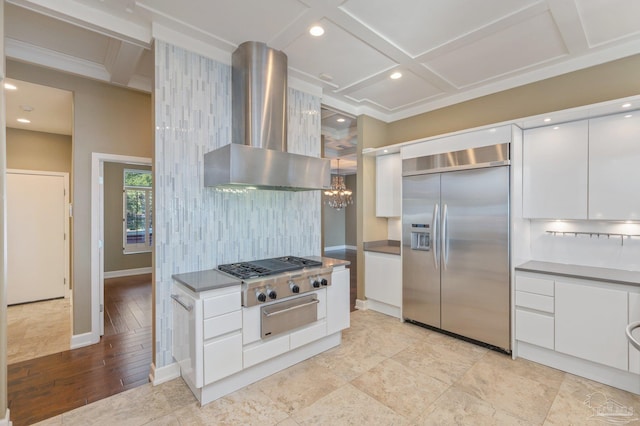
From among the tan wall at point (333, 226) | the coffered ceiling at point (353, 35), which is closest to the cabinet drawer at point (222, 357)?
the coffered ceiling at point (353, 35)

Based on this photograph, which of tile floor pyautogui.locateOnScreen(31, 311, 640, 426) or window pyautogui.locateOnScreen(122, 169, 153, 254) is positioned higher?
window pyautogui.locateOnScreen(122, 169, 153, 254)

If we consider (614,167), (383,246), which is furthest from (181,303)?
(614,167)

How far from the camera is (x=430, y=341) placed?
10.7ft

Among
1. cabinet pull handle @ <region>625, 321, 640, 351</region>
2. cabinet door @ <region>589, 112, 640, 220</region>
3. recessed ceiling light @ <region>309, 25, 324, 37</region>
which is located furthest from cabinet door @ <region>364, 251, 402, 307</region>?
recessed ceiling light @ <region>309, 25, 324, 37</region>

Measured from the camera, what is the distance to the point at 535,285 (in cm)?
277

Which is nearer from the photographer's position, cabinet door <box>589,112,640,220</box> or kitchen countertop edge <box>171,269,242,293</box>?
kitchen countertop edge <box>171,269,242,293</box>

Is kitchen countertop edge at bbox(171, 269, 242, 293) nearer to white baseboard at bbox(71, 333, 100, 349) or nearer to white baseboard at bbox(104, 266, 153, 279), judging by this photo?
white baseboard at bbox(71, 333, 100, 349)

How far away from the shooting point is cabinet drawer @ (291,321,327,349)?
2.71 metres

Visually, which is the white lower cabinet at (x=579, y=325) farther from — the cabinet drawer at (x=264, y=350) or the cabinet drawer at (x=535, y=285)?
the cabinet drawer at (x=264, y=350)

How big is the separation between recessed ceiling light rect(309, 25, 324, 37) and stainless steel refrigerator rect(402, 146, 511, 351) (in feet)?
6.31

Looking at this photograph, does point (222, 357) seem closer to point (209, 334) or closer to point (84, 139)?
point (209, 334)

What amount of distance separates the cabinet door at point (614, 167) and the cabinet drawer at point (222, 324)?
3286mm

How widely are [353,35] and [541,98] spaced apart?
7.25ft

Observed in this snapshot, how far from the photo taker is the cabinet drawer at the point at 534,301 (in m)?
2.70
